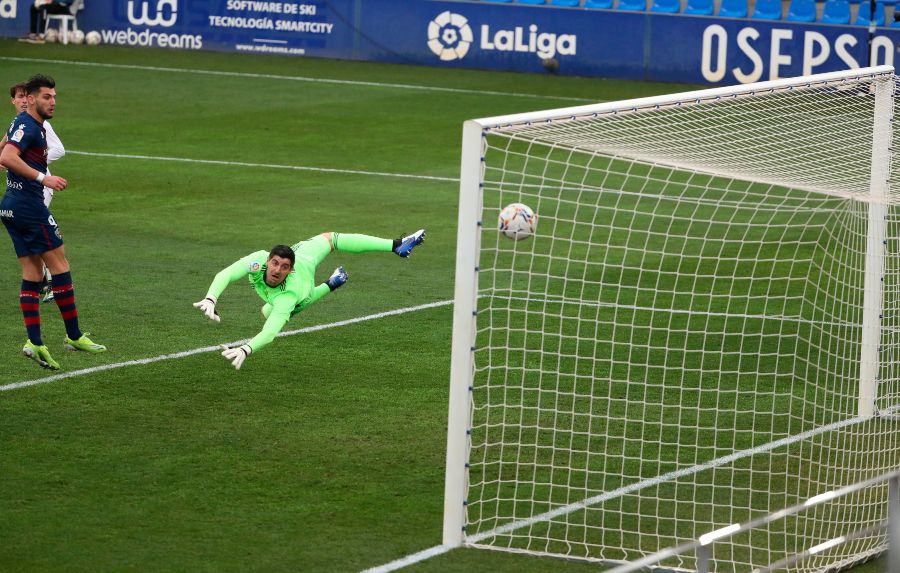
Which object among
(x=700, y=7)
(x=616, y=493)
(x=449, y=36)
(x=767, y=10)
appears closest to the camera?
(x=616, y=493)

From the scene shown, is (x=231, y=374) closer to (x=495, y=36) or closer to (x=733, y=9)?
(x=733, y=9)

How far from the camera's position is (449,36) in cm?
3072

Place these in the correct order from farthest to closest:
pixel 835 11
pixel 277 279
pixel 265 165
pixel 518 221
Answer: pixel 835 11 → pixel 265 165 → pixel 518 221 → pixel 277 279

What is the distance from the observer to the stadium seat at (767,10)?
28109mm

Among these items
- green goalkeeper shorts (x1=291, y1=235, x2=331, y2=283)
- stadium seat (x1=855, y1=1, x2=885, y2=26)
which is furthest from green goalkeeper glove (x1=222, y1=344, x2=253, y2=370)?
stadium seat (x1=855, y1=1, x2=885, y2=26)

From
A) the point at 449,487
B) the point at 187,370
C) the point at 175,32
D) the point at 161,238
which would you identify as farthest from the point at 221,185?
the point at 175,32

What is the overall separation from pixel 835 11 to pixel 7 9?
17668 millimetres

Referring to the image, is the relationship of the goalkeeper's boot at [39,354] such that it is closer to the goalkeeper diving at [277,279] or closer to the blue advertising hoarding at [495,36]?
the goalkeeper diving at [277,279]

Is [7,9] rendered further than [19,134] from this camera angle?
Yes

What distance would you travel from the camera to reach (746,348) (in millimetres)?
12250

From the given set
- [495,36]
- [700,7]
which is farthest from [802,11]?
[495,36]

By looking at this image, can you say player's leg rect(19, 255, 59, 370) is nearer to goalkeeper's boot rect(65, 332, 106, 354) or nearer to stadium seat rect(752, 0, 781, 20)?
goalkeeper's boot rect(65, 332, 106, 354)

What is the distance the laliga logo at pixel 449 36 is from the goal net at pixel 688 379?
1696 centimetres

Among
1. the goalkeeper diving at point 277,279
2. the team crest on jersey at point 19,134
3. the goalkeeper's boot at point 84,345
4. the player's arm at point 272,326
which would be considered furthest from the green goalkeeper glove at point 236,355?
the team crest on jersey at point 19,134
